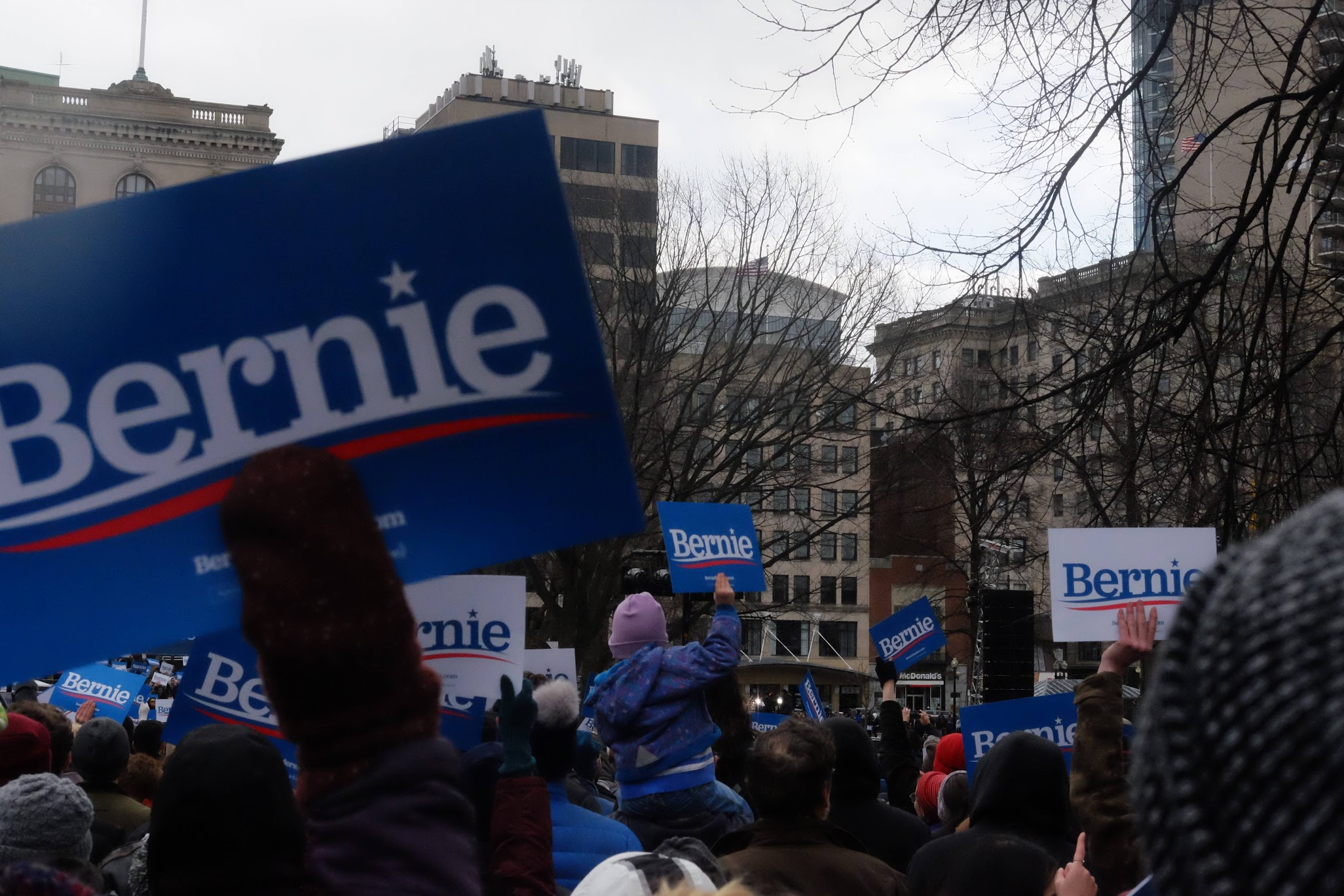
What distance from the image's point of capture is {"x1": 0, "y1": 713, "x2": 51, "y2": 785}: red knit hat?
4730mm

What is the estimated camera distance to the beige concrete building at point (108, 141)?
190 ft

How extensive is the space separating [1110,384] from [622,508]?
6.27 m

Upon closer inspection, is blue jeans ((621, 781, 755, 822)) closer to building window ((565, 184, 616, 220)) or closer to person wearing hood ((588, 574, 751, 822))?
Result: person wearing hood ((588, 574, 751, 822))

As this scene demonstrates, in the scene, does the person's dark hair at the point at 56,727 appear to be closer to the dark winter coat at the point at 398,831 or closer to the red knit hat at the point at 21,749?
the red knit hat at the point at 21,749

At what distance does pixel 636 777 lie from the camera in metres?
5.34

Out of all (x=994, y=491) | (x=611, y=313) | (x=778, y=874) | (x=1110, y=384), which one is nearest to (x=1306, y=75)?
(x=1110, y=384)

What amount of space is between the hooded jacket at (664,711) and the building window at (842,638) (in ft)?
243

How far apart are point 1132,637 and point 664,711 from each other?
1.79 metres

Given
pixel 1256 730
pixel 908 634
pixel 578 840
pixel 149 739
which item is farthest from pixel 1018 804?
pixel 908 634

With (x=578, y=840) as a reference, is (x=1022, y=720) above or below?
below

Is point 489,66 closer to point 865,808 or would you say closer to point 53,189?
point 53,189

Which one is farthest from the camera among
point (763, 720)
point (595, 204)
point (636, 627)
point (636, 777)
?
point (595, 204)

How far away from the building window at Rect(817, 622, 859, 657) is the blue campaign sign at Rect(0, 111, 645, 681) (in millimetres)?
77326

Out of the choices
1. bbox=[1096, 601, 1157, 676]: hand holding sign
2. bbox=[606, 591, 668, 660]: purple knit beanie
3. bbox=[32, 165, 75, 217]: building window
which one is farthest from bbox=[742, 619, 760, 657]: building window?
bbox=[1096, 601, 1157, 676]: hand holding sign
